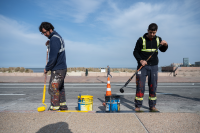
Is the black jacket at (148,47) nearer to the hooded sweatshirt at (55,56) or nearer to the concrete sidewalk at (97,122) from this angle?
the concrete sidewalk at (97,122)

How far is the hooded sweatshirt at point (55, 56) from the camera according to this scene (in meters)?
3.42

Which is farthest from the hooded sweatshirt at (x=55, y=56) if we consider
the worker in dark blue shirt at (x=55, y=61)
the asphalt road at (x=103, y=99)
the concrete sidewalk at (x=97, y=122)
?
the asphalt road at (x=103, y=99)

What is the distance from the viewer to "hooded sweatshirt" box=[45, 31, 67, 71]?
3418mm

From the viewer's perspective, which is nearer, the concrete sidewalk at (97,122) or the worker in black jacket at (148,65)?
the concrete sidewalk at (97,122)

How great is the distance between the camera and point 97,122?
2.97 m

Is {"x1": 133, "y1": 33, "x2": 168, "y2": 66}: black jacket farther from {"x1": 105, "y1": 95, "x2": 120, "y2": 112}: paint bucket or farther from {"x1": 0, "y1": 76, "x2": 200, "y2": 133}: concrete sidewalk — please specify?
{"x1": 0, "y1": 76, "x2": 200, "y2": 133}: concrete sidewalk

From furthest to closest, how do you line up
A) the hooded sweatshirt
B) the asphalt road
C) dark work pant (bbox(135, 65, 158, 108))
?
the asphalt road < dark work pant (bbox(135, 65, 158, 108)) < the hooded sweatshirt

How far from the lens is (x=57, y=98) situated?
3580 mm

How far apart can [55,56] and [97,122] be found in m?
1.72

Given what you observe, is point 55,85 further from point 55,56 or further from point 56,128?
point 56,128

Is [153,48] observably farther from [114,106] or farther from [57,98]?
[57,98]

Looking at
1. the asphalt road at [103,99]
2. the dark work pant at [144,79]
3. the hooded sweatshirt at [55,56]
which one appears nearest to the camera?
the hooded sweatshirt at [55,56]

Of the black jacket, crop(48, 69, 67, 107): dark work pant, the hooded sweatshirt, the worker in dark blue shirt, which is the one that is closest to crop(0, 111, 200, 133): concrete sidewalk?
crop(48, 69, 67, 107): dark work pant

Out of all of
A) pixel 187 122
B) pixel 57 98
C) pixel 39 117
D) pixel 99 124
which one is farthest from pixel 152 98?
pixel 39 117
